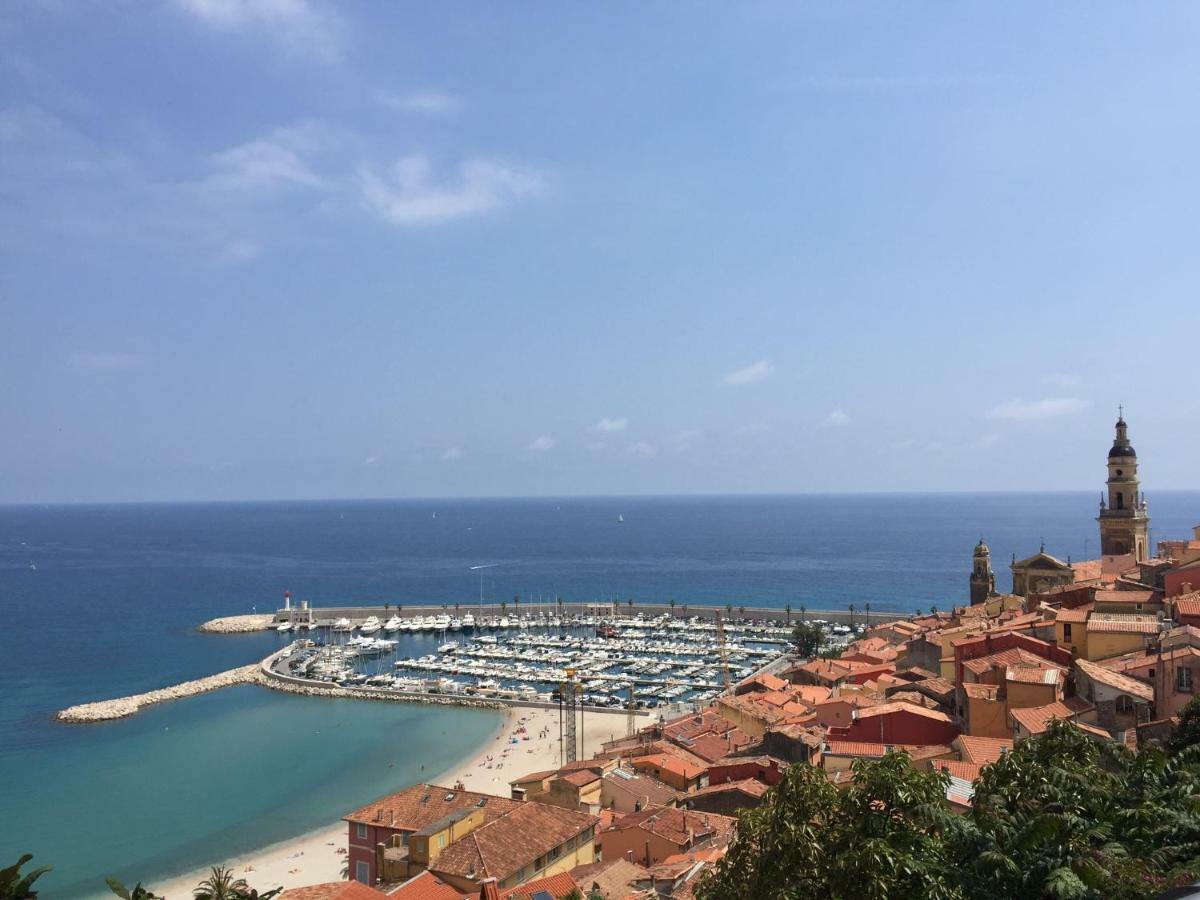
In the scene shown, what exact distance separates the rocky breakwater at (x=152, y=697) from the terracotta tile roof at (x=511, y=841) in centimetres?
4455

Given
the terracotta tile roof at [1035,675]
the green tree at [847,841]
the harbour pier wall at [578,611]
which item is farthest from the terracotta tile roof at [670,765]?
the harbour pier wall at [578,611]

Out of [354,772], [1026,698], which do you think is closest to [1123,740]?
[1026,698]

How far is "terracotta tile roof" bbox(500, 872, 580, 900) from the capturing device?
17.8m

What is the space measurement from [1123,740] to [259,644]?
258 feet

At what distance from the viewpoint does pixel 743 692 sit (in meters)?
43.7

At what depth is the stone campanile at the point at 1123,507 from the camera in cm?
4619

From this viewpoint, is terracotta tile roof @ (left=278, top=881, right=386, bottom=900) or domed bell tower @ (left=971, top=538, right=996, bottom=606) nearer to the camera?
terracotta tile roof @ (left=278, top=881, right=386, bottom=900)

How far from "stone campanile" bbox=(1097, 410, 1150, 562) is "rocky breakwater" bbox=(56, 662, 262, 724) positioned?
190 feet

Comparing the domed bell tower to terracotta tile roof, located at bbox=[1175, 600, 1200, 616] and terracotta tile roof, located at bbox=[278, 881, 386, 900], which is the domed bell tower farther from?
terracotta tile roof, located at bbox=[278, 881, 386, 900]

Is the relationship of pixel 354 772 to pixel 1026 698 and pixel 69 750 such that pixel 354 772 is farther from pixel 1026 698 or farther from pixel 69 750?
pixel 1026 698

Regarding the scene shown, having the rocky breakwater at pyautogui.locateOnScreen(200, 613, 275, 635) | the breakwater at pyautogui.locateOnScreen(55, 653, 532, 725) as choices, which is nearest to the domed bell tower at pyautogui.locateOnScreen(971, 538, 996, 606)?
the breakwater at pyautogui.locateOnScreen(55, 653, 532, 725)

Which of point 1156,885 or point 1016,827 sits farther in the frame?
point 1016,827

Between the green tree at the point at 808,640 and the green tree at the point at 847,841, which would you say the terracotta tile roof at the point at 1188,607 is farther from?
the green tree at the point at 808,640

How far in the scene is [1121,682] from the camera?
22.5 m
